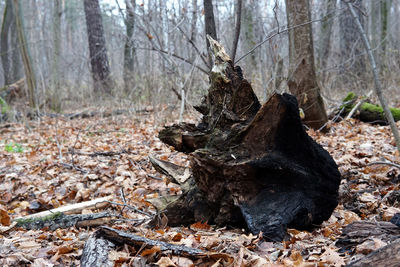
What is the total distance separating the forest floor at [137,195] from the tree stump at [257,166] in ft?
0.46

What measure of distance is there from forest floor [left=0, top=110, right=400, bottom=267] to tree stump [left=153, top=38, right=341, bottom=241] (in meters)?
0.14

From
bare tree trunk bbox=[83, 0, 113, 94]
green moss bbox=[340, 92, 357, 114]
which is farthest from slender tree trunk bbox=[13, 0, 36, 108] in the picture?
green moss bbox=[340, 92, 357, 114]

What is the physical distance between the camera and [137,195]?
429 cm

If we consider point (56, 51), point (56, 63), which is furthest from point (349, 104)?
point (56, 51)

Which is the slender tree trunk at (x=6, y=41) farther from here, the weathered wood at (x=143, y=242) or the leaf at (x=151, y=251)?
the leaf at (x=151, y=251)

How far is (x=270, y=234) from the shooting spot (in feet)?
8.48

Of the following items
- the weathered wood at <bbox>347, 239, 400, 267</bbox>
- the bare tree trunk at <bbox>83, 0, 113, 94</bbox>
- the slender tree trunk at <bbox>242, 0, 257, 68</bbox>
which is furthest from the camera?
the bare tree trunk at <bbox>83, 0, 113, 94</bbox>

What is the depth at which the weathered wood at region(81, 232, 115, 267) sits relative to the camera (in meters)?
2.11

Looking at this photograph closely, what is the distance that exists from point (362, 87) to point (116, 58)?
46.0 feet

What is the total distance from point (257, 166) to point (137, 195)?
2.08 meters

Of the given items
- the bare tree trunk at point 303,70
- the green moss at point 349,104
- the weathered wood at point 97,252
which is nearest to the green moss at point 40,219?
the weathered wood at point 97,252

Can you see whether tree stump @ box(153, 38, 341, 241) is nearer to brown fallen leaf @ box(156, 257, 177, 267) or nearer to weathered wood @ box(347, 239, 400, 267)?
brown fallen leaf @ box(156, 257, 177, 267)

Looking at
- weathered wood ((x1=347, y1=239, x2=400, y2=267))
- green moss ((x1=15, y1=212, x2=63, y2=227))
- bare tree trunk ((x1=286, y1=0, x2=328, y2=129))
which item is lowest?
green moss ((x1=15, y1=212, x2=63, y2=227))

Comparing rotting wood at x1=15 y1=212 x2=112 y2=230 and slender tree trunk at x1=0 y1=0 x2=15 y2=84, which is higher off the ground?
slender tree trunk at x1=0 y1=0 x2=15 y2=84
